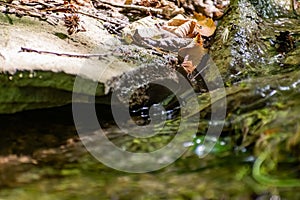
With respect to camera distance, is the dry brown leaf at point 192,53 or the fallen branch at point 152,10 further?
the fallen branch at point 152,10

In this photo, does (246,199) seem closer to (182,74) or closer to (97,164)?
(97,164)

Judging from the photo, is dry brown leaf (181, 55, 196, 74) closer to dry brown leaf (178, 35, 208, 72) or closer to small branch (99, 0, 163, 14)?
dry brown leaf (178, 35, 208, 72)

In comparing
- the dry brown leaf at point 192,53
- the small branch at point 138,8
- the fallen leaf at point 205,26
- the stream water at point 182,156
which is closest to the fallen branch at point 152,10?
the small branch at point 138,8

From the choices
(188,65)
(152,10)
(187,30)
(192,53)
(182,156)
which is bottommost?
(182,156)

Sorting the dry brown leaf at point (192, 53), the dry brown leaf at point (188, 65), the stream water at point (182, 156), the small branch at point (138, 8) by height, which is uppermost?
the small branch at point (138, 8)

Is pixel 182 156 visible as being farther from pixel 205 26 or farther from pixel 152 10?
pixel 152 10

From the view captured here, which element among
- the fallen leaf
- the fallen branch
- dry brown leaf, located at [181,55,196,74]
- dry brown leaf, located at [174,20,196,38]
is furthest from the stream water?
the fallen branch

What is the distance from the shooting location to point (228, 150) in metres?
1.78

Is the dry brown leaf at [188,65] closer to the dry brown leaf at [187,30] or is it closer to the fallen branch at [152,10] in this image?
the dry brown leaf at [187,30]

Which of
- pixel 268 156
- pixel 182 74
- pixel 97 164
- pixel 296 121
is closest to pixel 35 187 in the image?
pixel 97 164

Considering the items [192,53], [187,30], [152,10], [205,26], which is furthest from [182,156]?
[152,10]

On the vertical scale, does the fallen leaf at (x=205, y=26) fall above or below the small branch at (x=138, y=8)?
below

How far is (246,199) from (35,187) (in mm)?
838

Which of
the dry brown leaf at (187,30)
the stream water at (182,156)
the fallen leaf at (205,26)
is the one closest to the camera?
the stream water at (182,156)
